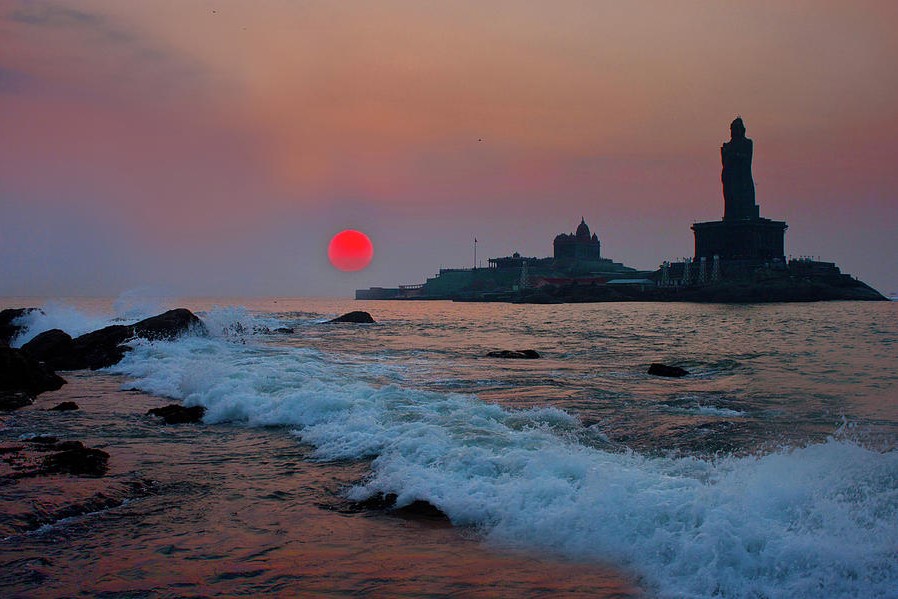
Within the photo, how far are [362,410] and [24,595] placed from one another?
25.0 ft

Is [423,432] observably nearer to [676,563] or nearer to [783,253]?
[676,563]

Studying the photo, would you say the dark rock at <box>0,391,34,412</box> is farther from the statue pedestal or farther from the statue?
the statue

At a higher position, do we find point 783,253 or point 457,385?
point 783,253

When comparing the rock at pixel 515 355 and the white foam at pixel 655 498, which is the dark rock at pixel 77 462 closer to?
the white foam at pixel 655 498

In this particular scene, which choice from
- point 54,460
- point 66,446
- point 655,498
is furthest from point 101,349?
point 655,498

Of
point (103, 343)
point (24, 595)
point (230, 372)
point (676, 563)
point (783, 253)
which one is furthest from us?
point (783, 253)

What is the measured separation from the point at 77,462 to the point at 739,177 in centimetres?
17173

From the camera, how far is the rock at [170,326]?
28141mm

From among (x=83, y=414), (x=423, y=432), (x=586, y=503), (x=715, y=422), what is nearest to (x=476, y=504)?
(x=586, y=503)

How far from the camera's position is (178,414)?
504 inches

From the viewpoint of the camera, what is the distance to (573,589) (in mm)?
5336

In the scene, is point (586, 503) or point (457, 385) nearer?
point (586, 503)

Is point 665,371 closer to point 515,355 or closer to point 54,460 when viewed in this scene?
point 515,355

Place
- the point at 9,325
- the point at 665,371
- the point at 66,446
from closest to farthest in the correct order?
the point at 66,446 → the point at 665,371 → the point at 9,325
